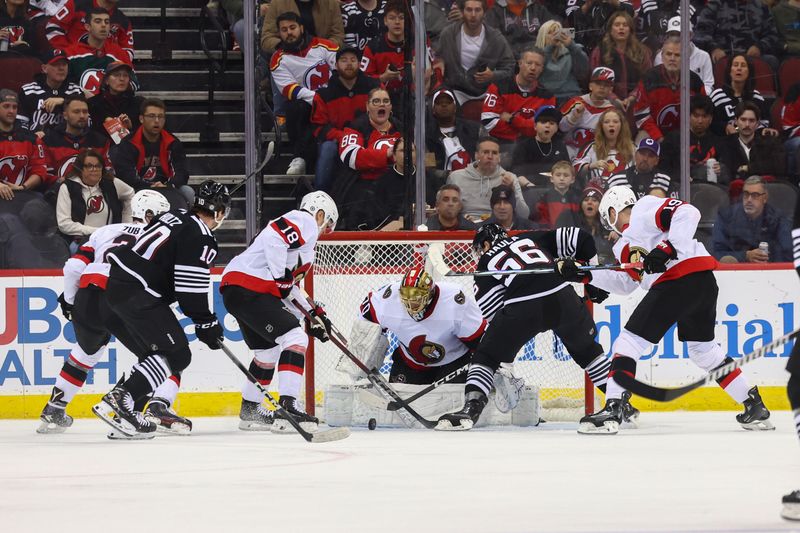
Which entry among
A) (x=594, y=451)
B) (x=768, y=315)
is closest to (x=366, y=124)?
(x=768, y=315)

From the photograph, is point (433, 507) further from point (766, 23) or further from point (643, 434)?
point (766, 23)

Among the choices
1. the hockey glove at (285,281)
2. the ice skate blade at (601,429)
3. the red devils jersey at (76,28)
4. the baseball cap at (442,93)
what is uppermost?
the red devils jersey at (76,28)

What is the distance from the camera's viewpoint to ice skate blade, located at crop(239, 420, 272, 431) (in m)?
6.23

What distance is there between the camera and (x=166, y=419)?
600 centimetres

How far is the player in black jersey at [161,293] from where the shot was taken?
5.65 m

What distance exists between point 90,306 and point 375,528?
10.8 feet

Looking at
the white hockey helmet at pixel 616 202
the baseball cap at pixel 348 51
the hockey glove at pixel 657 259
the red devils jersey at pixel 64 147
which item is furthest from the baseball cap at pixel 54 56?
the hockey glove at pixel 657 259

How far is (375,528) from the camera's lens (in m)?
3.19

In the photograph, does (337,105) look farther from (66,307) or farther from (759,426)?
(759,426)

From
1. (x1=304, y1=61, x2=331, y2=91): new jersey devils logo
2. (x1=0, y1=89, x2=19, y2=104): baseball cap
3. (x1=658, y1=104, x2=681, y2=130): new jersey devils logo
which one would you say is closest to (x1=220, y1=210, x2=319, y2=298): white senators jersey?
(x1=304, y1=61, x2=331, y2=91): new jersey devils logo

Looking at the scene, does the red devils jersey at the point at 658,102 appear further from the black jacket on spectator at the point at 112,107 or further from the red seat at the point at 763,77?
the black jacket on spectator at the point at 112,107

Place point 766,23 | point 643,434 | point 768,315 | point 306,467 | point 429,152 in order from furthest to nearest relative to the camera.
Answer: point 766,23
point 429,152
point 768,315
point 643,434
point 306,467

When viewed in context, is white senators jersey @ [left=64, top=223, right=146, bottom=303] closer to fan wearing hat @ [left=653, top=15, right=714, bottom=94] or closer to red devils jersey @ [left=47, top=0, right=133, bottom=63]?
red devils jersey @ [left=47, top=0, right=133, bottom=63]

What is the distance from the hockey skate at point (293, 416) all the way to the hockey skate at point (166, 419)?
1.36 feet
